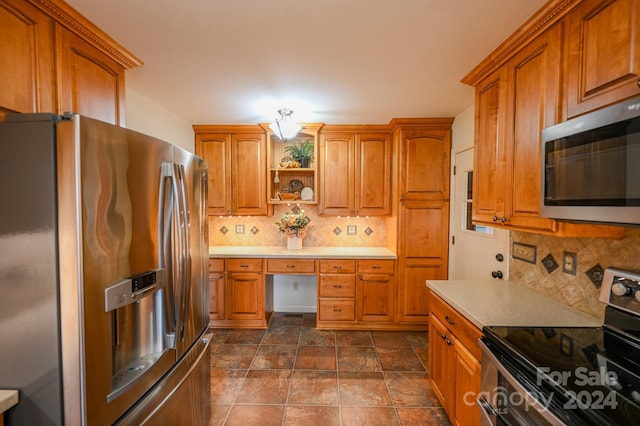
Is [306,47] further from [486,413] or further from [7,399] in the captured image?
[486,413]

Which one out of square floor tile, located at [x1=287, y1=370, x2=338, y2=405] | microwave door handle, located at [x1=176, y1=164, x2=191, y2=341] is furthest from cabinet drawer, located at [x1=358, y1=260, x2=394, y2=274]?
microwave door handle, located at [x1=176, y1=164, x2=191, y2=341]

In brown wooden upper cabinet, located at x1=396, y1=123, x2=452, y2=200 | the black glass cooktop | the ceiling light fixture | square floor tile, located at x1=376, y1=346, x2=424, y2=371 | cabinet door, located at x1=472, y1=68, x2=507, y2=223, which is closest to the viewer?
the black glass cooktop

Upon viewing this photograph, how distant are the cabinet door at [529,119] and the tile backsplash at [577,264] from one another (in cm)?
33

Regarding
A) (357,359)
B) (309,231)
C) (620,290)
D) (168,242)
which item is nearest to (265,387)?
(357,359)

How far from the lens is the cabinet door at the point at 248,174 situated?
3.41 m

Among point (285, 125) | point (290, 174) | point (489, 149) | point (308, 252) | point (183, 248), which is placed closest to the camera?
point (183, 248)

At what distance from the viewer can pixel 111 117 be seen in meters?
1.59

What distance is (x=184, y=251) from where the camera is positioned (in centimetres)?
133

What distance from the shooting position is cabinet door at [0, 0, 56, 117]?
1047mm

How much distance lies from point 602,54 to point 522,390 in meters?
1.39

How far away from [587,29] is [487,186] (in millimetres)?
903

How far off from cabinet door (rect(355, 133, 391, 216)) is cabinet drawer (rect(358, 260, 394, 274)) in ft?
2.06

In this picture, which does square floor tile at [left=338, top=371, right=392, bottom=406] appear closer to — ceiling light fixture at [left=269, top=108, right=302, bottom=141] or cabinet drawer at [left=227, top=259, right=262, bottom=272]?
cabinet drawer at [left=227, top=259, right=262, bottom=272]

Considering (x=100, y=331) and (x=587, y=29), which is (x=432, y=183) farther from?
(x=100, y=331)
